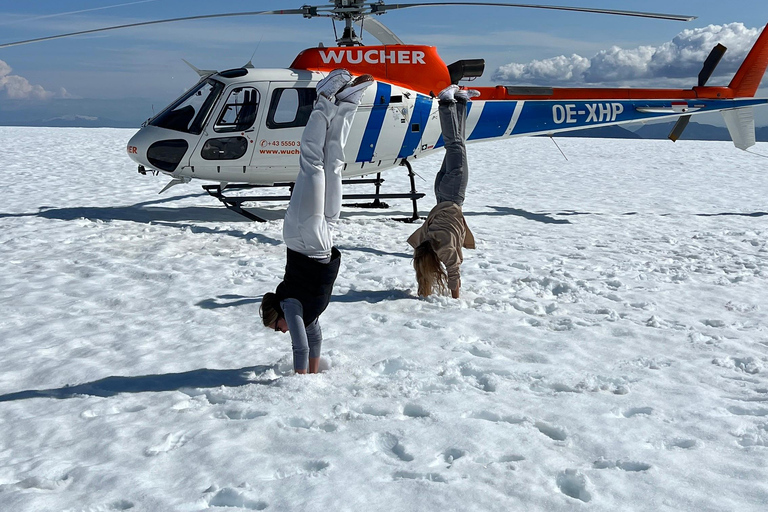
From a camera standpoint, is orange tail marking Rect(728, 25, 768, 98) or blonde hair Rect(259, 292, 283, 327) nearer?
blonde hair Rect(259, 292, 283, 327)

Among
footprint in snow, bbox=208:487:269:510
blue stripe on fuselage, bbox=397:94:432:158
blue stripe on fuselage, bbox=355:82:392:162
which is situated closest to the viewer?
footprint in snow, bbox=208:487:269:510

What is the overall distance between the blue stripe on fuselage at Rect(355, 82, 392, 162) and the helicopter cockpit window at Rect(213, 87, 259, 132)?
5.22ft

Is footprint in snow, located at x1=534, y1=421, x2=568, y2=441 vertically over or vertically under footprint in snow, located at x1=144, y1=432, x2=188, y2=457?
over

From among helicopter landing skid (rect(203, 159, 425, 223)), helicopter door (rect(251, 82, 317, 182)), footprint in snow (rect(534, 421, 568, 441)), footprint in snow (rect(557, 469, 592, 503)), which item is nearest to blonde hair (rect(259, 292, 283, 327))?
footprint in snow (rect(534, 421, 568, 441))

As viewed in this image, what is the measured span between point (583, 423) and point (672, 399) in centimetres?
70

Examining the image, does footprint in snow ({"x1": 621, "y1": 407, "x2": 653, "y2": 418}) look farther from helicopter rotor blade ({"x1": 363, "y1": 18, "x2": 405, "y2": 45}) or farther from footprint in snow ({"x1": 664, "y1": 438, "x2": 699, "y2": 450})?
helicopter rotor blade ({"x1": 363, "y1": 18, "x2": 405, "y2": 45})

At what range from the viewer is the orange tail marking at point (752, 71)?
36.3 ft

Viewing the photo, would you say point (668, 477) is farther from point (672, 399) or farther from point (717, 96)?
point (717, 96)

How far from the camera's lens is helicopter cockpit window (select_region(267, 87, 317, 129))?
824 cm

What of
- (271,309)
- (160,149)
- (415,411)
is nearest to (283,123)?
(160,149)

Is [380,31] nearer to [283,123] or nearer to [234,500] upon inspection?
[283,123]

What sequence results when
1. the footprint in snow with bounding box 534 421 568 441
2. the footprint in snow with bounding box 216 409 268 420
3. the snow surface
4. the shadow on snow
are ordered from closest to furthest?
the snow surface < the footprint in snow with bounding box 534 421 568 441 < the footprint in snow with bounding box 216 409 268 420 < the shadow on snow

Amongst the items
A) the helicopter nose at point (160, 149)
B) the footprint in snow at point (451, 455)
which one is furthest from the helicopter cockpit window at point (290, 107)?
the footprint in snow at point (451, 455)

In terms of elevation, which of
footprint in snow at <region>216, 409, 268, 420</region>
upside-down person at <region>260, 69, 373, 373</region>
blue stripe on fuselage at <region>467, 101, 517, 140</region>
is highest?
blue stripe on fuselage at <region>467, 101, 517, 140</region>
